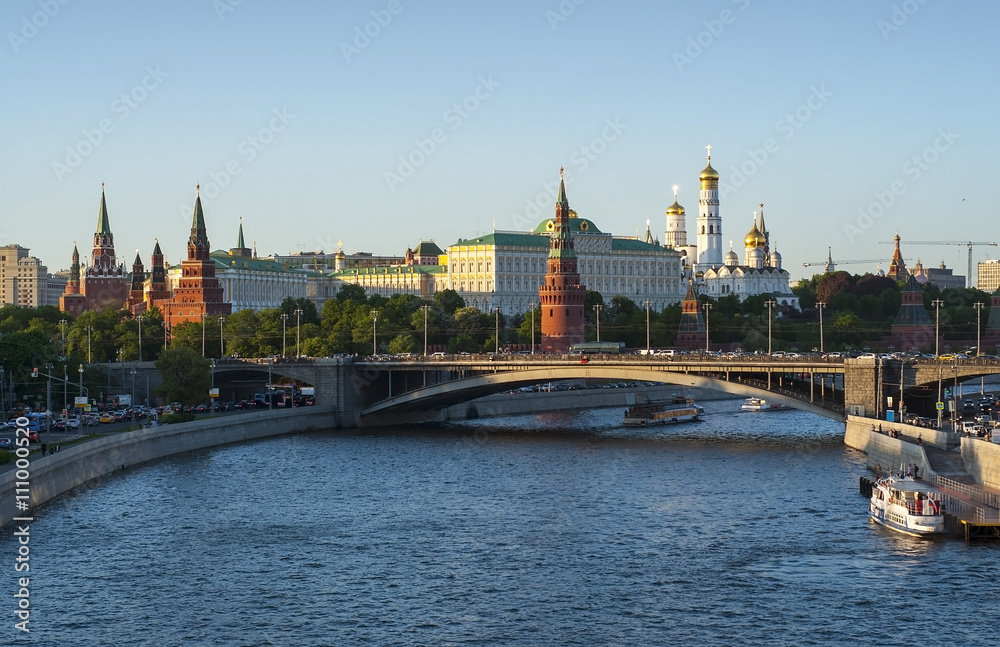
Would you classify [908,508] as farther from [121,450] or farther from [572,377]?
[572,377]

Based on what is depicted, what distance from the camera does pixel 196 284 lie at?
16138 cm

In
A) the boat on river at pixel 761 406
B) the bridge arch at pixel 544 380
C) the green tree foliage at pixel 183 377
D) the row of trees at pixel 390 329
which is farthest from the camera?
the row of trees at pixel 390 329

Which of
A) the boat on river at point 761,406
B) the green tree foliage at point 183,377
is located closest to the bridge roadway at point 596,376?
the green tree foliage at point 183,377

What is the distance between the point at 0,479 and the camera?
170 feet

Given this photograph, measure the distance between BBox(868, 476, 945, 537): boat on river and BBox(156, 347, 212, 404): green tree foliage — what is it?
2180 inches

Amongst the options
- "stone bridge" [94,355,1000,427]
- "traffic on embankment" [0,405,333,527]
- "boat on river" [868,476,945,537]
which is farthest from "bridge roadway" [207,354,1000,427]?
"boat on river" [868,476,945,537]

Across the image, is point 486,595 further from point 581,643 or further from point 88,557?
point 88,557

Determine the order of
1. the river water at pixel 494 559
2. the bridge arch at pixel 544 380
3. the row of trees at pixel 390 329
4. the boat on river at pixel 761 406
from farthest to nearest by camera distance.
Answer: the row of trees at pixel 390 329, the boat on river at pixel 761 406, the bridge arch at pixel 544 380, the river water at pixel 494 559

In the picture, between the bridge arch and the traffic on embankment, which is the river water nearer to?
the traffic on embankment

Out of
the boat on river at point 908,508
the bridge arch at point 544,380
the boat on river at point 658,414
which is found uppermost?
the bridge arch at point 544,380

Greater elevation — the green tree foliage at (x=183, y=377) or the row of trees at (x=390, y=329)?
the row of trees at (x=390, y=329)

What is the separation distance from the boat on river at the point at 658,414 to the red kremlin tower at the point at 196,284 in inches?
2724

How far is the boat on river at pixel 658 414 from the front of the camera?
331ft

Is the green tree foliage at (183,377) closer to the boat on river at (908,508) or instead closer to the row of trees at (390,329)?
the row of trees at (390,329)
